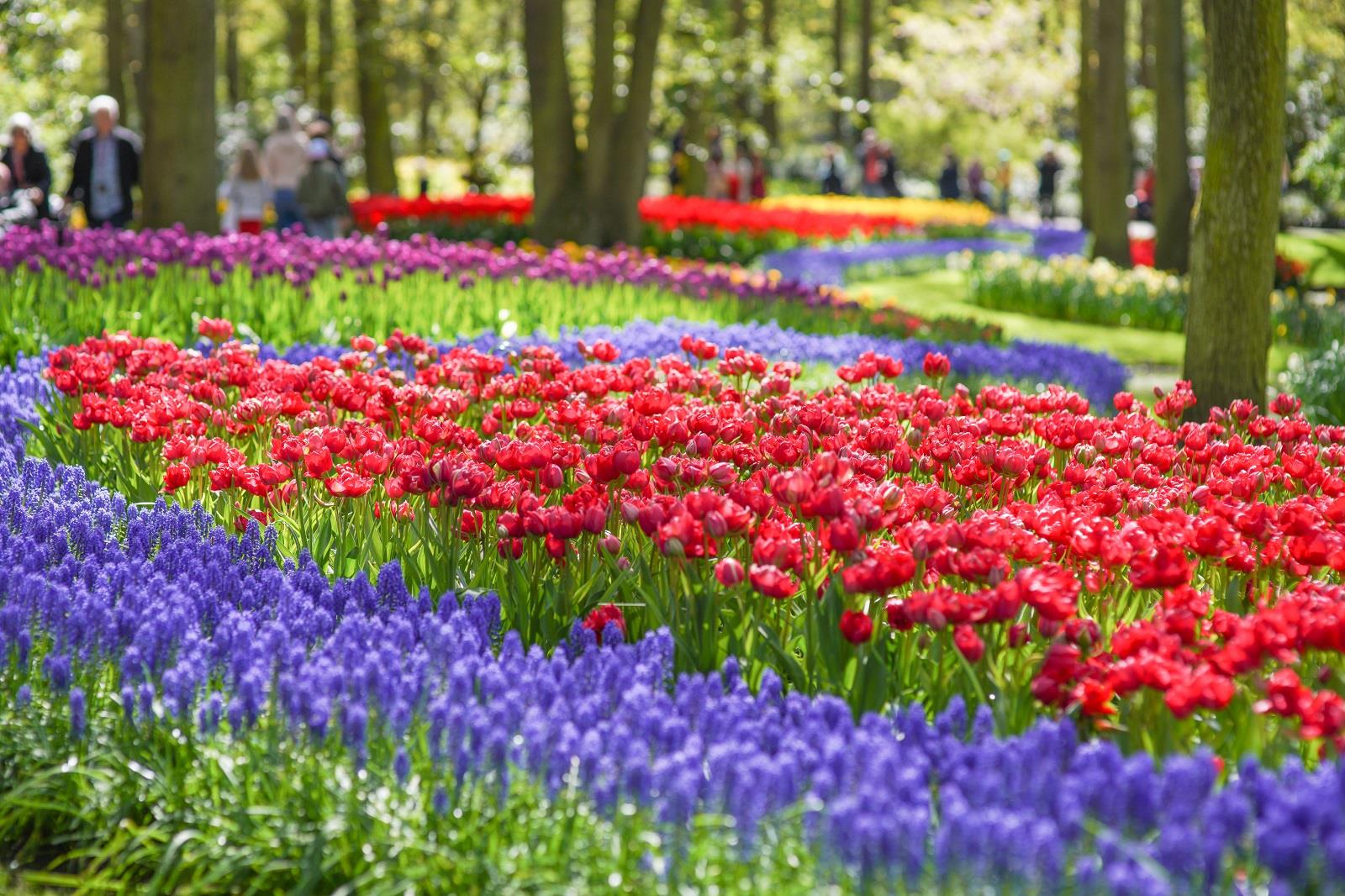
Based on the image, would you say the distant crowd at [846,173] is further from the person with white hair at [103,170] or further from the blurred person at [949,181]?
the person with white hair at [103,170]

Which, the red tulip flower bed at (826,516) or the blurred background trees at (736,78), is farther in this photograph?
the blurred background trees at (736,78)

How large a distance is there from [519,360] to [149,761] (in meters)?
3.42

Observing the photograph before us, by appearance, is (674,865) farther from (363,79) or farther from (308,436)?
(363,79)

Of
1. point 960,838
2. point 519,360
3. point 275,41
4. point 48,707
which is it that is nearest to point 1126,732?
Result: point 960,838

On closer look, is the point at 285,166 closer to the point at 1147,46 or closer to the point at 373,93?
the point at 373,93

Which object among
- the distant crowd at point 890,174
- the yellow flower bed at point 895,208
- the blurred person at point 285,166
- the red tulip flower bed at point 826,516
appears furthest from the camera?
the distant crowd at point 890,174

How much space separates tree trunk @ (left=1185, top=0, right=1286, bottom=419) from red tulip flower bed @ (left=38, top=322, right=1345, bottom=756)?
1508mm

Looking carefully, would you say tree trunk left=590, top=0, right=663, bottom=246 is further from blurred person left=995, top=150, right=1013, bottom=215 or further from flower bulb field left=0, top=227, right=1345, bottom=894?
blurred person left=995, top=150, right=1013, bottom=215

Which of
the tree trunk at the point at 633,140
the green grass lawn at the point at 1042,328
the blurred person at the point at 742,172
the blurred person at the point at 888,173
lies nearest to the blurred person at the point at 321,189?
the tree trunk at the point at 633,140

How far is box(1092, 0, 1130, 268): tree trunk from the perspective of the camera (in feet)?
59.1

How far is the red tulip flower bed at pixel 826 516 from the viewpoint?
3.07 metres

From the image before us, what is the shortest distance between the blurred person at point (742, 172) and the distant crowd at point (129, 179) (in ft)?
→ 48.6

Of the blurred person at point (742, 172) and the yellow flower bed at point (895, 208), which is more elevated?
the blurred person at point (742, 172)

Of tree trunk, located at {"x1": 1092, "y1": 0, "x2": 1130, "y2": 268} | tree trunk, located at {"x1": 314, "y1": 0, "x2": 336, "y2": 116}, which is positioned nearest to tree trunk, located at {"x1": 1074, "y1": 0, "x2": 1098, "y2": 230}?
tree trunk, located at {"x1": 1092, "y1": 0, "x2": 1130, "y2": 268}
